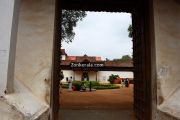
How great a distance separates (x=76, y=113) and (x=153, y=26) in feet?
14.6

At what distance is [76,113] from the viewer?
10234 mm

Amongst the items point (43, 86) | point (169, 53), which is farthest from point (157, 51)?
point (43, 86)

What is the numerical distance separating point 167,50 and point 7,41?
3663 millimetres

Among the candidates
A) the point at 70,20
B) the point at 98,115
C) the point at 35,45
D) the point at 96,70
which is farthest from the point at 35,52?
the point at 96,70

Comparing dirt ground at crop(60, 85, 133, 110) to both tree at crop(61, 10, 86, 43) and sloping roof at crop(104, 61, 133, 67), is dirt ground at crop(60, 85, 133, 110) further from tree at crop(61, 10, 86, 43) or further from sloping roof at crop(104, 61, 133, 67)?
sloping roof at crop(104, 61, 133, 67)

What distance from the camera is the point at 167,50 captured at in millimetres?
7105

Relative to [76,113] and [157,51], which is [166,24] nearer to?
[157,51]

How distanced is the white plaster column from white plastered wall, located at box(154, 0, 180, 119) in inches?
129

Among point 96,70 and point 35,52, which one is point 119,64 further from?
point 35,52

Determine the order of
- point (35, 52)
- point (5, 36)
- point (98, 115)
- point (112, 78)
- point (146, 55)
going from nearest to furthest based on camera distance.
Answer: point (5, 36) < point (35, 52) < point (146, 55) < point (98, 115) < point (112, 78)

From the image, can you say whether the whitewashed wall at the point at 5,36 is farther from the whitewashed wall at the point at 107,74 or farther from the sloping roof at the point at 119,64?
the whitewashed wall at the point at 107,74

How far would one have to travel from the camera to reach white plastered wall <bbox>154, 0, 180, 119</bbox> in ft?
22.5

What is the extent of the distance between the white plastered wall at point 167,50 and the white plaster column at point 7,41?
329cm

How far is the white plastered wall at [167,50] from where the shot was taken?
6.86m
